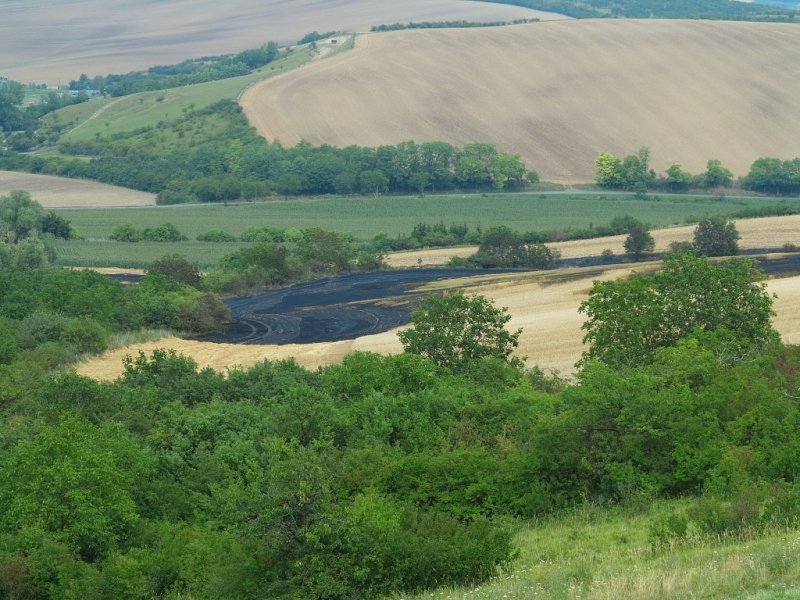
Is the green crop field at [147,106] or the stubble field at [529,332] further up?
the green crop field at [147,106]

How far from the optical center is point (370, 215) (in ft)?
406

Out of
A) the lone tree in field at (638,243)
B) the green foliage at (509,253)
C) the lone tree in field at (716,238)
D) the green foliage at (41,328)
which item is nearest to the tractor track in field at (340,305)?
the green foliage at (509,253)

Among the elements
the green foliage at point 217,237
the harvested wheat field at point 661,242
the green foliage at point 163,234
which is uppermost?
the green foliage at point 163,234

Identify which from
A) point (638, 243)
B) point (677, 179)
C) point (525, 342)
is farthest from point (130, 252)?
point (677, 179)

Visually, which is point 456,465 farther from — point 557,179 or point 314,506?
point 557,179

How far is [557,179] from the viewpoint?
140m

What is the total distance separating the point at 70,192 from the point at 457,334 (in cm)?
10281

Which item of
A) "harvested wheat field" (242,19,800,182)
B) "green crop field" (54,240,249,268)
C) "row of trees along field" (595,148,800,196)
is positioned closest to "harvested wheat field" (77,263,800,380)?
"green crop field" (54,240,249,268)

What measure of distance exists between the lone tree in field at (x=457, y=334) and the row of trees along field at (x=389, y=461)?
4.76 feet

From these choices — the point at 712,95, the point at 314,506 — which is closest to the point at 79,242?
the point at 712,95

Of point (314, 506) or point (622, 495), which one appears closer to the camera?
point (314, 506)

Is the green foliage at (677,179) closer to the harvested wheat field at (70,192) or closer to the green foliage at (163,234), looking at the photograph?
the harvested wheat field at (70,192)

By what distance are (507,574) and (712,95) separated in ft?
456

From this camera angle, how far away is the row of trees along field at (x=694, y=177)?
134000mm
